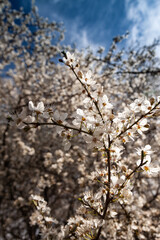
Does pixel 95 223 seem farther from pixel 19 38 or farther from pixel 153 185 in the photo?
pixel 19 38

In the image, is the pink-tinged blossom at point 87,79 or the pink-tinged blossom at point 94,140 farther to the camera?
the pink-tinged blossom at point 87,79

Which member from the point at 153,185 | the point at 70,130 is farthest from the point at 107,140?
the point at 153,185

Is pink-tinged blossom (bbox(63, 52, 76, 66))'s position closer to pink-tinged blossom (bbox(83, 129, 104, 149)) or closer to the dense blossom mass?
the dense blossom mass

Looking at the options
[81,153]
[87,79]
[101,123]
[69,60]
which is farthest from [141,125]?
[81,153]

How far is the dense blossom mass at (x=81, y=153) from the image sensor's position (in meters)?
1.19

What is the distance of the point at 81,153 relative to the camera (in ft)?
12.1

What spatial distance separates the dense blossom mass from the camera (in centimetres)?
119

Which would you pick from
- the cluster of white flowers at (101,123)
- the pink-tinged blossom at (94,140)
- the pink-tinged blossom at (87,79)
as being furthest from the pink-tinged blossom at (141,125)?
the pink-tinged blossom at (87,79)

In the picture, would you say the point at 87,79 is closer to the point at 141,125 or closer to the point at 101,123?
the point at 101,123

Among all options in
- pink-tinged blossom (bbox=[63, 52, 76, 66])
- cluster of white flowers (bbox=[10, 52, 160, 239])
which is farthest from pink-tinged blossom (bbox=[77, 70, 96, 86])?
pink-tinged blossom (bbox=[63, 52, 76, 66])

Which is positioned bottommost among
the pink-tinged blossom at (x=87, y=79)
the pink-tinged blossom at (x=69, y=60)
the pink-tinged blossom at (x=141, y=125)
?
the pink-tinged blossom at (x=141, y=125)

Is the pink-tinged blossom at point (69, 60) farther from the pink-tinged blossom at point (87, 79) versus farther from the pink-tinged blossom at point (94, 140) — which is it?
the pink-tinged blossom at point (94, 140)

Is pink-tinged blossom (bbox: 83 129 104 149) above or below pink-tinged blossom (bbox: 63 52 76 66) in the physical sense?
below

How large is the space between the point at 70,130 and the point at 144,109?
631mm
